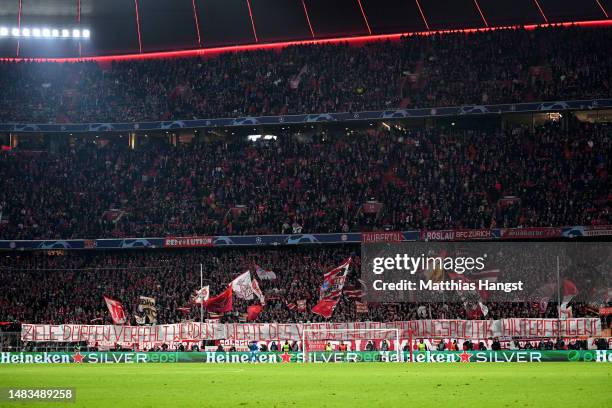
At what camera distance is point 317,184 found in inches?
2347

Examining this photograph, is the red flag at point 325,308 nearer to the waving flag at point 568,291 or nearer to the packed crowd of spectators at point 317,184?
the packed crowd of spectators at point 317,184

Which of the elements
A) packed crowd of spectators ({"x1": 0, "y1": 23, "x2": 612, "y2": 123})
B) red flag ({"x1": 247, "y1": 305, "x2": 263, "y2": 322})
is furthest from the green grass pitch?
packed crowd of spectators ({"x1": 0, "y1": 23, "x2": 612, "y2": 123})

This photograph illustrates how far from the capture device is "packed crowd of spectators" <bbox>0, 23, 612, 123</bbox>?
60.3 meters

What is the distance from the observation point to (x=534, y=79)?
6031 centimetres

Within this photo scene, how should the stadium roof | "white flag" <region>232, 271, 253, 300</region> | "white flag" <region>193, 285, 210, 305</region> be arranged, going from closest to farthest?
"white flag" <region>193, 285, 210, 305</region> → "white flag" <region>232, 271, 253, 300</region> → the stadium roof

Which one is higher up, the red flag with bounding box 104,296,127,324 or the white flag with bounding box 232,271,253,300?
the white flag with bounding box 232,271,253,300

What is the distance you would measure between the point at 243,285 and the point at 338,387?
24964 mm

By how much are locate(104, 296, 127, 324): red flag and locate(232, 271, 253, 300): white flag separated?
262 inches

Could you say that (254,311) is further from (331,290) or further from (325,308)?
(331,290)

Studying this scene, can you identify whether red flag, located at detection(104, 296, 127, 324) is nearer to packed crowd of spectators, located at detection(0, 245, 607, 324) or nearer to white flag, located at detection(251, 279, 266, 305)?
packed crowd of spectators, located at detection(0, 245, 607, 324)

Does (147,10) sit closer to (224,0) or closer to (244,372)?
(224,0)

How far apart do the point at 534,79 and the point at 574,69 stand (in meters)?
2.60

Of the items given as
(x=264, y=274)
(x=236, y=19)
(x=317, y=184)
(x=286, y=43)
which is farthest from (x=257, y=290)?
(x=236, y=19)

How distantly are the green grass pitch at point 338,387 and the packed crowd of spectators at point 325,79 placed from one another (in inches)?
1199
